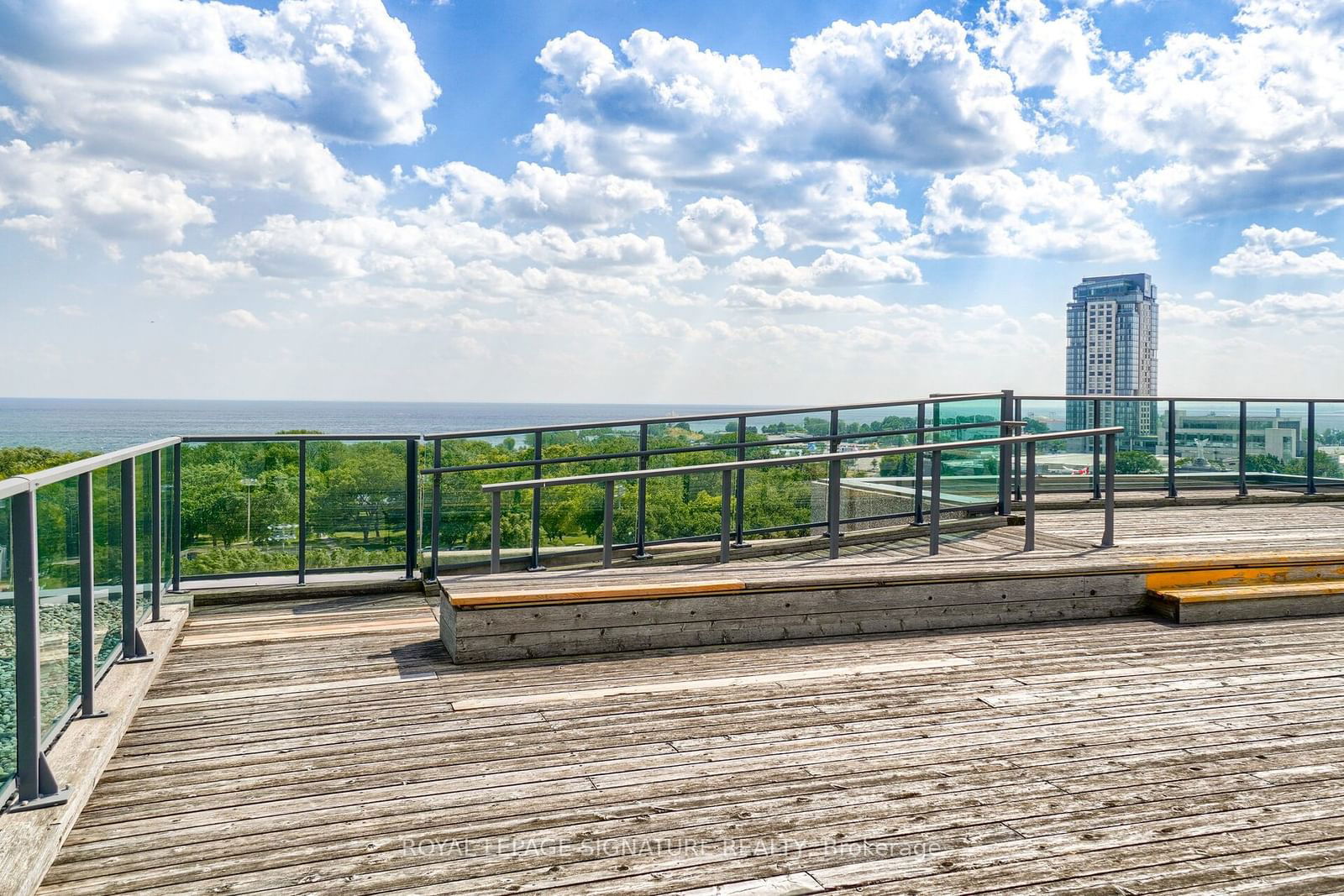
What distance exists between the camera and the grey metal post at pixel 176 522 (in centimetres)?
646

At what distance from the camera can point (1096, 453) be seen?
10320 millimetres

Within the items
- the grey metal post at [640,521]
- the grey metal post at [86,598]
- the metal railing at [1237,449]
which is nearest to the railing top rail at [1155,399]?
the metal railing at [1237,449]

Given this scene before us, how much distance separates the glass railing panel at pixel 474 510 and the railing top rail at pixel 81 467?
7.90 ft

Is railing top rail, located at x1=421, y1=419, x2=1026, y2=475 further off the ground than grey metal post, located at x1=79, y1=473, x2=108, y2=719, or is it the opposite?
railing top rail, located at x1=421, y1=419, x2=1026, y2=475

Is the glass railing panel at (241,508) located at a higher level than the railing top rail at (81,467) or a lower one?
lower

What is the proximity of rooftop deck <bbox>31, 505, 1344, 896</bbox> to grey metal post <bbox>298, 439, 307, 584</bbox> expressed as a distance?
148cm

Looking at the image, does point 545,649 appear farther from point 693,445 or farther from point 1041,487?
point 1041,487

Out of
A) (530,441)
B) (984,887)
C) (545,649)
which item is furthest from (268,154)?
(984,887)

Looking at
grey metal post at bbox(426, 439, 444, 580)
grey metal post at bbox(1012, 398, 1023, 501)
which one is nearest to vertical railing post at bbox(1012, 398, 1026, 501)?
grey metal post at bbox(1012, 398, 1023, 501)

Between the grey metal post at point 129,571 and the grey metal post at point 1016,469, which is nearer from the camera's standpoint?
the grey metal post at point 129,571

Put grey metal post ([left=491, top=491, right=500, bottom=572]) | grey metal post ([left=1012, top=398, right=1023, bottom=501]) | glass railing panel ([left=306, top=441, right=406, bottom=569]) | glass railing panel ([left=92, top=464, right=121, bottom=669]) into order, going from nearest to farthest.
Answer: glass railing panel ([left=92, top=464, right=121, bottom=669]) → grey metal post ([left=491, top=491, right=500, bottom=572]) → glass railing panel ([left=306, top=441, right=406, bottom=569]) → grey metal post ([left=1012, top=398, right=1023, bottom=501])

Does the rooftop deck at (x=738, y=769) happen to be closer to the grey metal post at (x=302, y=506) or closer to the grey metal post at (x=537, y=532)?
the grey metal post at (x=302, y=506)

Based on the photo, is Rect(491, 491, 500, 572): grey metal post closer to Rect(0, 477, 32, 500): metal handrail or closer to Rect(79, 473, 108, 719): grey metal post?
Rect(79, 473, 108, 719): grey metal post

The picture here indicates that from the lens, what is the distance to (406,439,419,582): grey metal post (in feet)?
24.2
